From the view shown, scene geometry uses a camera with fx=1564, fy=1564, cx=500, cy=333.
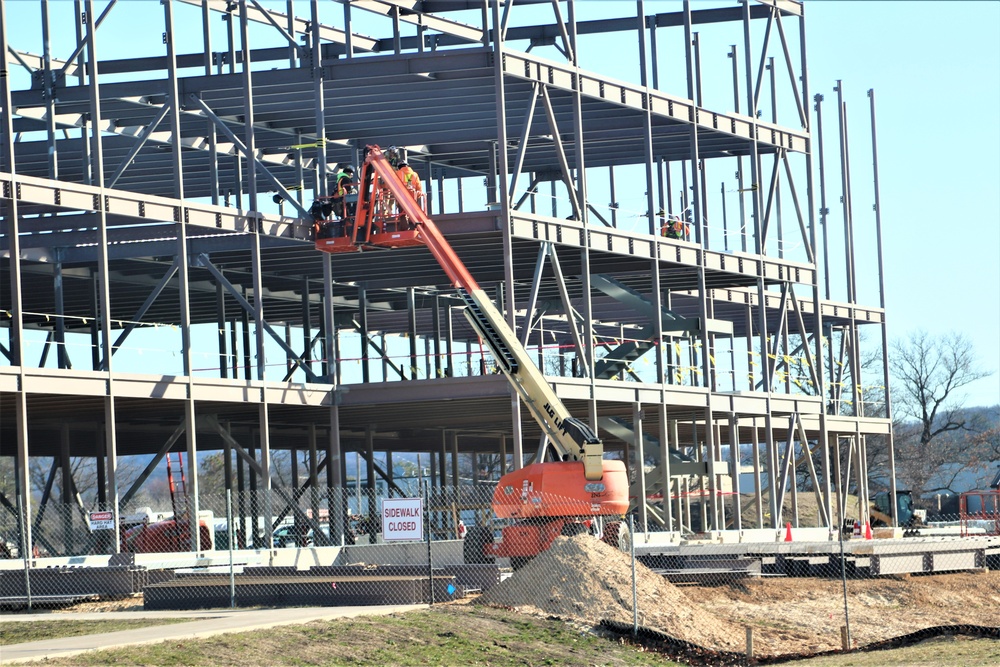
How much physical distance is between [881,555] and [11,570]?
18.1 meters

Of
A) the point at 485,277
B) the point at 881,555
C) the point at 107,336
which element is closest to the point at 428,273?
the point at 485,277

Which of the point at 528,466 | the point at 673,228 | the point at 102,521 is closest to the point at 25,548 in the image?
the point at 102,521

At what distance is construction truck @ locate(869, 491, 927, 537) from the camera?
196ft

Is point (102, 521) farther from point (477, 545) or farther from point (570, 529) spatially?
point (570, 529)

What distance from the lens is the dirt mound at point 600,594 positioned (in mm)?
24297

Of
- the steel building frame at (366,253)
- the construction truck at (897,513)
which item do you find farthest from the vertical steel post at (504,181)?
the construction truck at (897,513)

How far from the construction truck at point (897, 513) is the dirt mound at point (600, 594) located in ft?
112

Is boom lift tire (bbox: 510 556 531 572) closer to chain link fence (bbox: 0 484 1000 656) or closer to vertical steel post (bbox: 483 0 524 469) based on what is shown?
chain link fence (bbox: 0 484 1000 656)

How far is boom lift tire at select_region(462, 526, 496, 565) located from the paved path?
894cm

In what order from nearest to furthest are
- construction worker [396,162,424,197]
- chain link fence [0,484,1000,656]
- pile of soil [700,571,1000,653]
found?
chain link fence [0,484,1000,656]
pile of soil [700,571,1000,653]
construction worker [396,162,424,197]

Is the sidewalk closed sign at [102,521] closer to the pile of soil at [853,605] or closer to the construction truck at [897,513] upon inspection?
the pile of soil at [853,605]

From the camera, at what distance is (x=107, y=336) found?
112 feet

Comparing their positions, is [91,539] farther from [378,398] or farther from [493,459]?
[493,459]

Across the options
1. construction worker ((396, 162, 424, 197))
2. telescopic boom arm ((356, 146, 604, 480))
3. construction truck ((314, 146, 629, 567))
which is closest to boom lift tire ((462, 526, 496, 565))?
construction truck ((314, 146, 629, 567))
